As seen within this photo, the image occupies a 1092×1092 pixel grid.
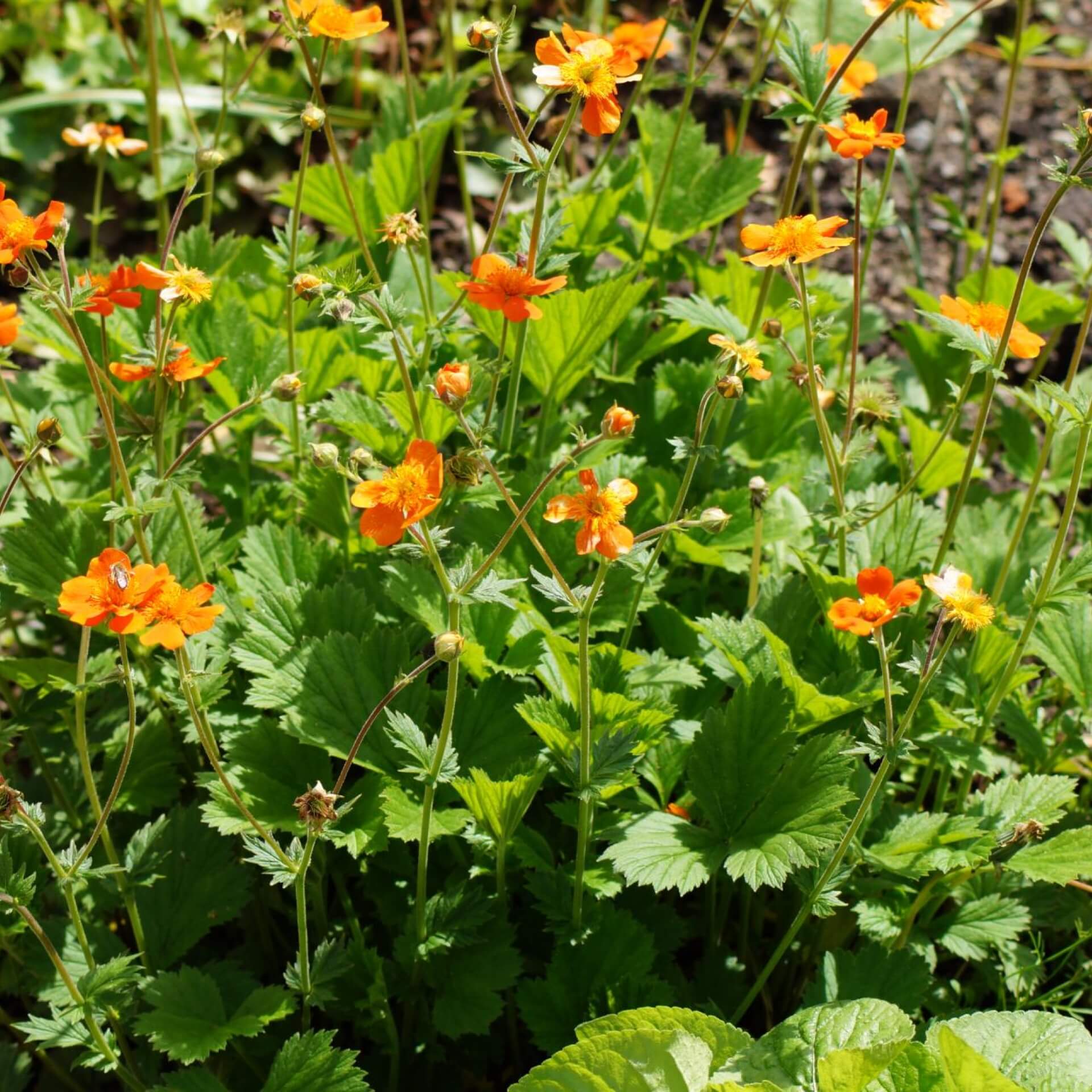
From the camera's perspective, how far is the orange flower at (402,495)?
154 centimetres

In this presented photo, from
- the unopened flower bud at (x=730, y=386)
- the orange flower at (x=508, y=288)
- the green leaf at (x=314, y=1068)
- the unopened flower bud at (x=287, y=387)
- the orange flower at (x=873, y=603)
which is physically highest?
the orange flower at (x=508, y=288)

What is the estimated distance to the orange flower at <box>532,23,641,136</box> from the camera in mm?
1688

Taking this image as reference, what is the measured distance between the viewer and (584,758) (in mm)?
1784

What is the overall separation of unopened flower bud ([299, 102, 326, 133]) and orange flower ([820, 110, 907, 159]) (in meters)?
0.80

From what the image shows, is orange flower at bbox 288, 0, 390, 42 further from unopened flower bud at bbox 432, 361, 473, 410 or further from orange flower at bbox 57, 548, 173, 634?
orange flower at bbox 57, 548, 173, 634

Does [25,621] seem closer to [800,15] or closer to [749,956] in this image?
[749,956]

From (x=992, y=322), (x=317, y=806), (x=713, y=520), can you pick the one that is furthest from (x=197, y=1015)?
(x=992, y=322)

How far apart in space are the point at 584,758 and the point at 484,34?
1.04 m

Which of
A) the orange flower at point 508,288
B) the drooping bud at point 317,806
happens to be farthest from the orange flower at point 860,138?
the drooping bud at point 317,806

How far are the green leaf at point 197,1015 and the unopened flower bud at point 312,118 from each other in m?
1.35

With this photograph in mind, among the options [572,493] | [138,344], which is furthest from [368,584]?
[138,344]

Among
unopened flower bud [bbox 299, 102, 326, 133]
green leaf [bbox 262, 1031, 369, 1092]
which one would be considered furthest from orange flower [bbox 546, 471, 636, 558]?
green leaf [bbox 262, 1031, 369, 1092]

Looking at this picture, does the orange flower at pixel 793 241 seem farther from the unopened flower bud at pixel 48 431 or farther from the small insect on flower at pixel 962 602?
the unopened flower bud at pixel 48 431

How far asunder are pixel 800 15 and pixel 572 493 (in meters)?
1.99
